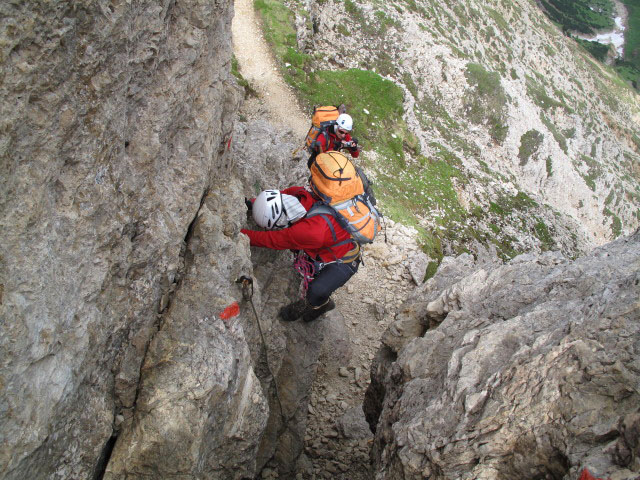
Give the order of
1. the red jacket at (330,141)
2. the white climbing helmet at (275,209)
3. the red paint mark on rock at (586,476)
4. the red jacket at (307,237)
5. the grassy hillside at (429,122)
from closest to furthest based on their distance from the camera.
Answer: the red paint mark on rock at (586,476) → the red jacket at (307,237) → the white climbing helmet at (275,209) → the red jacket at (330,141) → the grassy hillside at (429,122)

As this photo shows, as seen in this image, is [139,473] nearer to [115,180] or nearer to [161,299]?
[161,299]

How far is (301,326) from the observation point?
10609mm

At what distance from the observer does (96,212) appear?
4.87m

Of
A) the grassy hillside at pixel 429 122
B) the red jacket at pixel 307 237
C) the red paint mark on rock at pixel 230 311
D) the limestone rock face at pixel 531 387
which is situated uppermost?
the limestone rock face at pixel 531 387

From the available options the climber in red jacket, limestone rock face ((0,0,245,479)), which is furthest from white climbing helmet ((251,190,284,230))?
limestone rock face ((0,0,245,479))

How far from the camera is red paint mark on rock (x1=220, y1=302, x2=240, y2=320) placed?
675 cm

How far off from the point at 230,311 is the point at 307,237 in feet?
8.45

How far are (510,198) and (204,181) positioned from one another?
1019 inches

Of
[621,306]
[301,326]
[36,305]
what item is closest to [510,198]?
[301,326]

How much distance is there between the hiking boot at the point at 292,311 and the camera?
32.2 ft

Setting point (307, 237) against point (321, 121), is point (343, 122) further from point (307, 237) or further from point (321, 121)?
point (307, 237)

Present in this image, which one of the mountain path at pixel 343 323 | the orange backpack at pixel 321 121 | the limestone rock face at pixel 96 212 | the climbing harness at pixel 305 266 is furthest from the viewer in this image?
the orange backpack at pixel 321 121

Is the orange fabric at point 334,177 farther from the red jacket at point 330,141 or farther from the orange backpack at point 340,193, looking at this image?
the red jacket at point 330,141

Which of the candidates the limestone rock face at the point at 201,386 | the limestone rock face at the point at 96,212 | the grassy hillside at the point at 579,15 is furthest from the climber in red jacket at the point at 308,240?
the grassy hillside at the point at 579,15
